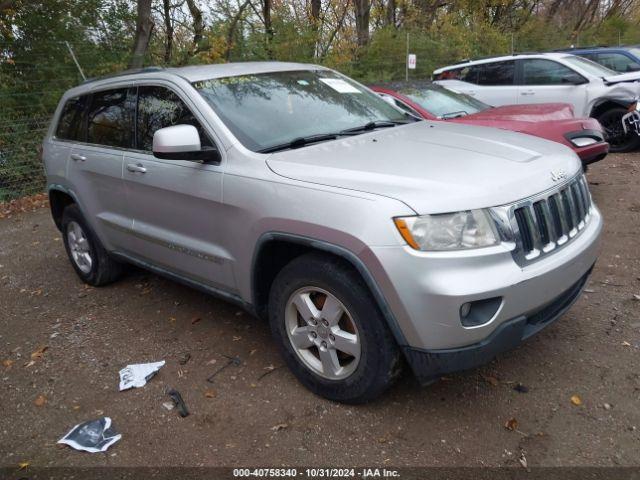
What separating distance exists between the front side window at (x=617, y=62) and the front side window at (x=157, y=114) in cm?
951

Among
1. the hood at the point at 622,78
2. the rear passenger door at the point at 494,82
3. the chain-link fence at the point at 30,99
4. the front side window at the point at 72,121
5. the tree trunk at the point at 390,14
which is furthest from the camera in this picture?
the tree trunk at the point at 390,14

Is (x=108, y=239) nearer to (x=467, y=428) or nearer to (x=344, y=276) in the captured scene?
(x=344, y=276)

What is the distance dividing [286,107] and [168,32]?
36.3 feet

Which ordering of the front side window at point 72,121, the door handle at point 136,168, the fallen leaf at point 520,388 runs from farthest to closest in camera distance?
the front side window at point 72,121 → the door handle at point 136,168 → the fallen leaf at point 520,388

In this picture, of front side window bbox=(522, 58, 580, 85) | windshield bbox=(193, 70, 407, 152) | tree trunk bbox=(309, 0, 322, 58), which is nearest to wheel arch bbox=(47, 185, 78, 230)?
windshield bbox=(193, 70, 407, 152)

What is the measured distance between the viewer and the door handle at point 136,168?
3812mm

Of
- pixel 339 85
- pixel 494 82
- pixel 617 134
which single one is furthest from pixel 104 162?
pixel 617 134

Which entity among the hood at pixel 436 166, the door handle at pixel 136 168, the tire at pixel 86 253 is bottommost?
the tire at pixel 86 253

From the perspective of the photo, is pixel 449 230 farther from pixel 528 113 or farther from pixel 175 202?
pixel 528 113

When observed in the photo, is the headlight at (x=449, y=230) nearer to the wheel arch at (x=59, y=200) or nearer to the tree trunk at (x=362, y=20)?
the wheel arch at (x=59, y=200)

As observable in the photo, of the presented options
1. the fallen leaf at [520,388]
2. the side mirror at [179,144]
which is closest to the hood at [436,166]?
the side mirror at [179,144]

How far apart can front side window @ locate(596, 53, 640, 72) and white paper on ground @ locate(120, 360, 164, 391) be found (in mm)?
10220

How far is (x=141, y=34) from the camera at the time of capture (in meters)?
10.3

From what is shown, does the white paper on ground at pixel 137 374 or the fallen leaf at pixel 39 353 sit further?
the fallen leaf at pixel 39 353
